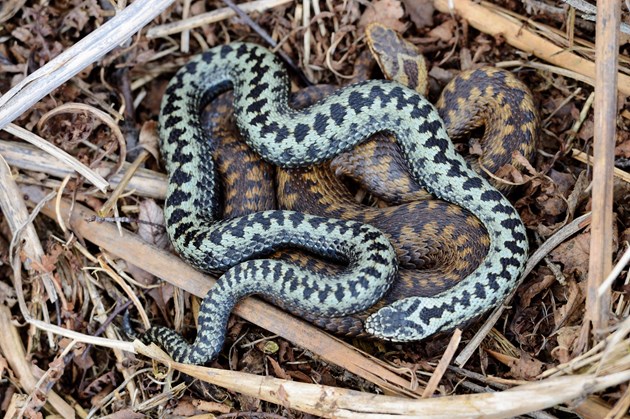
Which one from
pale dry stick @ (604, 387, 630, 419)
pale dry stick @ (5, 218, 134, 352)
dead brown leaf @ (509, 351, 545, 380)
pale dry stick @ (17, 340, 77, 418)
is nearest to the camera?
pale dry stick @ (604, 387, 630, 419)

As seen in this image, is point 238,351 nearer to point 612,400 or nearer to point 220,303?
point 220,303

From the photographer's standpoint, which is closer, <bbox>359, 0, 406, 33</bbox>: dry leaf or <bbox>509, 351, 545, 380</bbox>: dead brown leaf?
<bbox>509, 351, 545, 380</bbox>: dead brown leaf

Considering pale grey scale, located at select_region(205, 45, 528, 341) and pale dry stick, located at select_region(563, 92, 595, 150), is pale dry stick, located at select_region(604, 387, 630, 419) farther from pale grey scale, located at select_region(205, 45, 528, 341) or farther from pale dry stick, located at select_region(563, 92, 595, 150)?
pale dry stick, located at select_region(563, 92, 595, 150)

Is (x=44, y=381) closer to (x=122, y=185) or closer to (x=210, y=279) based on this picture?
(x=210, y=279)

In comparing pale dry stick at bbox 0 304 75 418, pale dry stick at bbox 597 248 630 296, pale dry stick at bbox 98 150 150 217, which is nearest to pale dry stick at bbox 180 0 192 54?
pale dry stick at bbox 98 150 150 217

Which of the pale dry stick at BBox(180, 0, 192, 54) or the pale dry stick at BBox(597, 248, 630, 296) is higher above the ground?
the pale dry stick at BBox(180, 0, 192, 54)

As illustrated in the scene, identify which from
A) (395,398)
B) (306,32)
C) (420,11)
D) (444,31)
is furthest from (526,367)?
(306,32)

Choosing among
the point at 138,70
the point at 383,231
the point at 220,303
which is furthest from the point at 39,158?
the point at 383,231
